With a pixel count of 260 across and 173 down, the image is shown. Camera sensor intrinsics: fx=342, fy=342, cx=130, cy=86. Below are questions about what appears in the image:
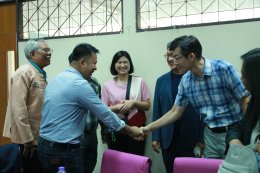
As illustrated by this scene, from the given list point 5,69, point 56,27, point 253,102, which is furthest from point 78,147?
point 5,69

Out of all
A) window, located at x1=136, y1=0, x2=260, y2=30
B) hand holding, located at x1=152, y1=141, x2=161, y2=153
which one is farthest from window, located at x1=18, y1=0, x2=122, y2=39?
hand holding, located at x1=152, y1=141, x2=161, y2=153

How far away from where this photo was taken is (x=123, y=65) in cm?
324

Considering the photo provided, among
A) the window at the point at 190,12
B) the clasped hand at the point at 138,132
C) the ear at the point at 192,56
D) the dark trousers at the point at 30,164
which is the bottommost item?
the dark trousers at the point at 30,164

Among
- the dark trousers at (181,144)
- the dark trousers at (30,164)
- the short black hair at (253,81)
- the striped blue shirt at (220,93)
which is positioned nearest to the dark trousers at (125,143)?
the dark trousers at (181,144)

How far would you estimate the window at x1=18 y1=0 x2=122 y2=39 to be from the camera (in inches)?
144

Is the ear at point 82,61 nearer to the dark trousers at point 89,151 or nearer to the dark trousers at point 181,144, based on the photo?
the dark trousers at point 89,151

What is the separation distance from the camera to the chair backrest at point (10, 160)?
2.20 metres

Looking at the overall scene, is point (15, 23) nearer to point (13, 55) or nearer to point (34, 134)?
point (13, 55)

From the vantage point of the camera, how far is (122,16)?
355cm

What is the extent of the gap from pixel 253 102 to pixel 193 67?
85cm

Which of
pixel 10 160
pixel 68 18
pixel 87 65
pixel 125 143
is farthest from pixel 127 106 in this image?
pixel 68 18

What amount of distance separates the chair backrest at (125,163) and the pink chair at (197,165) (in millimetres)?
166

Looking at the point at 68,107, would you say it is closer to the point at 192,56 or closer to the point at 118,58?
the point at 192,56

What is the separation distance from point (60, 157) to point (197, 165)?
868 millimetres
